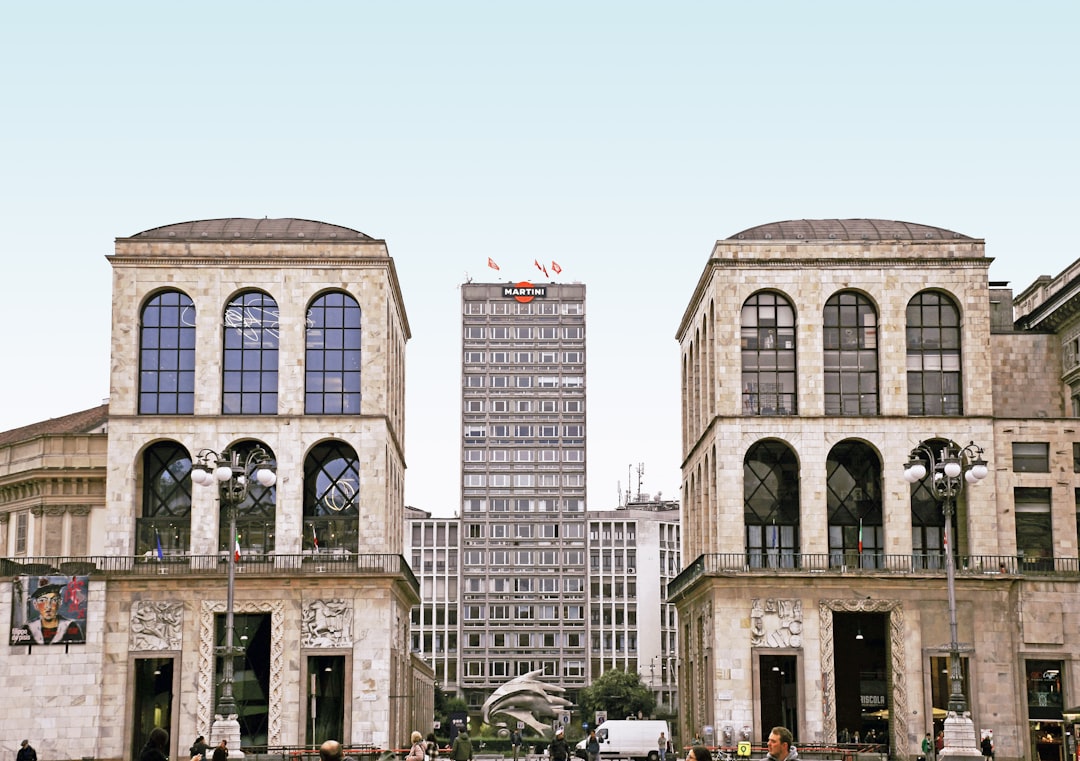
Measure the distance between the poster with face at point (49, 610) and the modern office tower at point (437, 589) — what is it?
9193cm

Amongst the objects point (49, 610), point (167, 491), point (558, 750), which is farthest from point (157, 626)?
point (558, 750)

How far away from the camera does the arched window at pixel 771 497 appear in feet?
200

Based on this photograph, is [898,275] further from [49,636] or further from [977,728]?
[49,636]

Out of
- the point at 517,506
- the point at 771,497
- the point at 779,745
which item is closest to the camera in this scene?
the point at 779,745

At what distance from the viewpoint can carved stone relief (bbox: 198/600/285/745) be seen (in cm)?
5603

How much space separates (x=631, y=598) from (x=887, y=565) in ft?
306

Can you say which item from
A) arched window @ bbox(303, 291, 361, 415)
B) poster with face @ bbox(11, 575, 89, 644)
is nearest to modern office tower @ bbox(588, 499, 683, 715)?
arched window @ bbox(303, 291, 361, 415)

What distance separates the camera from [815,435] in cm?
5897

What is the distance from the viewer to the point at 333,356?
60.2 metres

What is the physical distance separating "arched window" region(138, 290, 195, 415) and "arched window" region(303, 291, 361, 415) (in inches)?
182

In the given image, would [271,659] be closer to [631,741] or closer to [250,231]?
[631,741]

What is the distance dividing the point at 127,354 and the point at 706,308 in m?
23.3

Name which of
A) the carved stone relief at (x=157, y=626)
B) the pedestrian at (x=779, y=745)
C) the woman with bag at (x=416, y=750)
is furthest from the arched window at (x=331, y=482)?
the pedestrian at (x=779, y=745)

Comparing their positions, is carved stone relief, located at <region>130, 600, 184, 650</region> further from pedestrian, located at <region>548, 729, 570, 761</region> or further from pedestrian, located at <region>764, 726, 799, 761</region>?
pedestrian, located at <region>764, 726, 799, 761</region>
